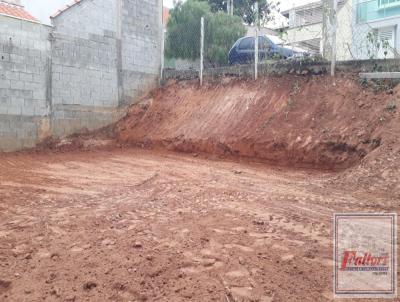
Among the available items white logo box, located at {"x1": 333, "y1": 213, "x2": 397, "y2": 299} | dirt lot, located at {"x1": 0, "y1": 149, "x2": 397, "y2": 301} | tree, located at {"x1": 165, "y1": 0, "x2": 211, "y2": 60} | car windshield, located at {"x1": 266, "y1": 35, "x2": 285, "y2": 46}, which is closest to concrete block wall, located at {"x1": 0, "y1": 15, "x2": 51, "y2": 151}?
dirt lot, located at {"x1": 0, "y1": 149, "x2": 397, "y2": 301}

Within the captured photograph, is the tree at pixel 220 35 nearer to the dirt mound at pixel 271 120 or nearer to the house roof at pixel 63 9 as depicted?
the dirt mound at pixel 271 120

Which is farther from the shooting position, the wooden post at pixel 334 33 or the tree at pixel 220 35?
the tree at pixel 220 35

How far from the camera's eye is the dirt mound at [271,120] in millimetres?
6949

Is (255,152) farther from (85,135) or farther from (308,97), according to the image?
(85,135)

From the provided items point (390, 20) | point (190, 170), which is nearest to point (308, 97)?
point (190, 170)

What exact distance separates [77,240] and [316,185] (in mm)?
3539

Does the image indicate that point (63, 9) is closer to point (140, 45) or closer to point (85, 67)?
point (85, 67)

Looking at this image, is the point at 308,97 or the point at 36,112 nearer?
the point at 308,97

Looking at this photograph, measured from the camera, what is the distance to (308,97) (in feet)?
27.0

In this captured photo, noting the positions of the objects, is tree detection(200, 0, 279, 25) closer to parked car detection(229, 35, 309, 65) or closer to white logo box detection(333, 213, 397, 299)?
parked car detection(229, 35, 309, 65)

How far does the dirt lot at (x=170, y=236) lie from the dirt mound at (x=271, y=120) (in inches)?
43.5

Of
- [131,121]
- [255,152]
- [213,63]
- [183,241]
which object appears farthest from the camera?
[213,63]

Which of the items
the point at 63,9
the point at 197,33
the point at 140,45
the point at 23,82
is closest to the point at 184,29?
the point at 197,33

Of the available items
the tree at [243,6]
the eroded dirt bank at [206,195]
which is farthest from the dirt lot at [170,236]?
the tree at [243,6]
